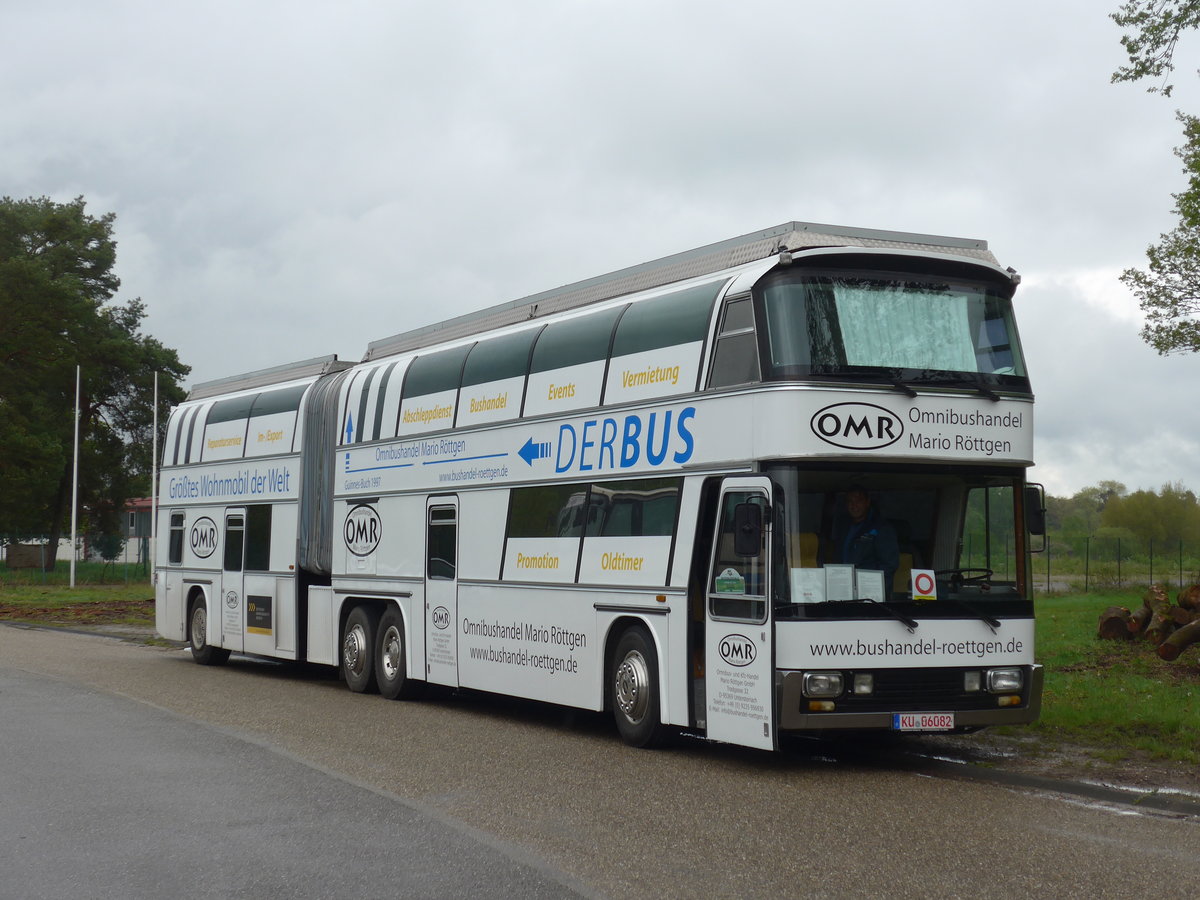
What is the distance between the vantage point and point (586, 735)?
13602mm

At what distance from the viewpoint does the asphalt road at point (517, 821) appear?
7156mm

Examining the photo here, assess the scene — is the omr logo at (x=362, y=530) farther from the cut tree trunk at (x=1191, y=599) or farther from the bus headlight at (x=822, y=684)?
the cut tree trunk at (x=1191, y=599)

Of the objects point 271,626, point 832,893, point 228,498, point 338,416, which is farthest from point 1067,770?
point 228,498

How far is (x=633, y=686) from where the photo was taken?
12.4 meters

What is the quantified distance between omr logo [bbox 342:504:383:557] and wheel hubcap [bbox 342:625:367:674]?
0.97 meters

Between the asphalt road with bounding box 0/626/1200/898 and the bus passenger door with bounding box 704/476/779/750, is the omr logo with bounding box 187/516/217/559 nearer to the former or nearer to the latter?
the asphalt road with bounding box 0/626/1200/898

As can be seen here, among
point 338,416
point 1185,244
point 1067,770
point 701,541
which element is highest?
point 1185,244

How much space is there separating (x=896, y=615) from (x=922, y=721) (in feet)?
2.62

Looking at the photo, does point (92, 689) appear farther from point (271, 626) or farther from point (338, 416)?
point (338, 416)

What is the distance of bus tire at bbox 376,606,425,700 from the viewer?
16.8 metres

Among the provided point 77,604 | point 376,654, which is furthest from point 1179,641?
point 77,604

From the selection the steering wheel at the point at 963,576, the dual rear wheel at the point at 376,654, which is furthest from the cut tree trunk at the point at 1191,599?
the dual rear wheel at the point at 376,654

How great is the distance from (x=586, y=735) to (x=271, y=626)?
7.63 metres

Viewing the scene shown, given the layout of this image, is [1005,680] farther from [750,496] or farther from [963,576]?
[750,496]
